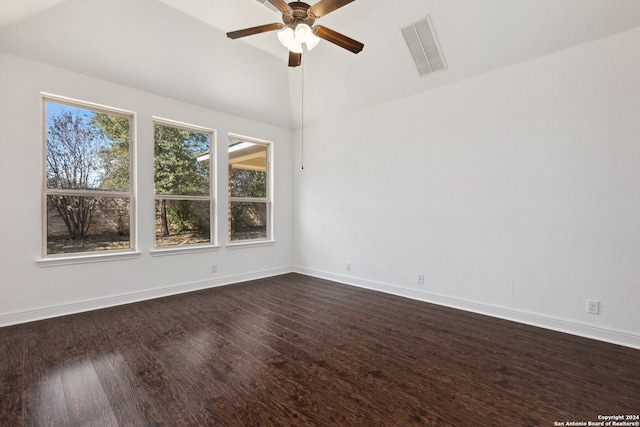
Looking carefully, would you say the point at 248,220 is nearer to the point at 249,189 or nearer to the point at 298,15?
the point at 249,189

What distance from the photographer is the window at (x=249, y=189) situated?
5.11 metres

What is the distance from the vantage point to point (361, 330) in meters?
3.02

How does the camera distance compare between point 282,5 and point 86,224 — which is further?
point 86,224

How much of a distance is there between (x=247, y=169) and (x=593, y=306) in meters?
5.10

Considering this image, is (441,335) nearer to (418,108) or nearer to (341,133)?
(418,108)

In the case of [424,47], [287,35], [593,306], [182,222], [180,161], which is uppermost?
[424,47]

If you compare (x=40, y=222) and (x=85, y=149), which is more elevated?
(x=85, y=149)

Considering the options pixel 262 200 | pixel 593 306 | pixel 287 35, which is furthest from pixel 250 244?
pixel 593 306

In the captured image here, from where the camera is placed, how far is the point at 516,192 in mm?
3273

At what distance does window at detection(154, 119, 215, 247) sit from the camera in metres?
4.22

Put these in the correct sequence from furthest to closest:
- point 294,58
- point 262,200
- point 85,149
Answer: point 262,200
point 85,149
point 294,58

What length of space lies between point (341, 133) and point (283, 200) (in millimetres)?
1775

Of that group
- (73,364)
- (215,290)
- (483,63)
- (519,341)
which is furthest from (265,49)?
(519,341)

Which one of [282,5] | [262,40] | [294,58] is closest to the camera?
[282,5]
